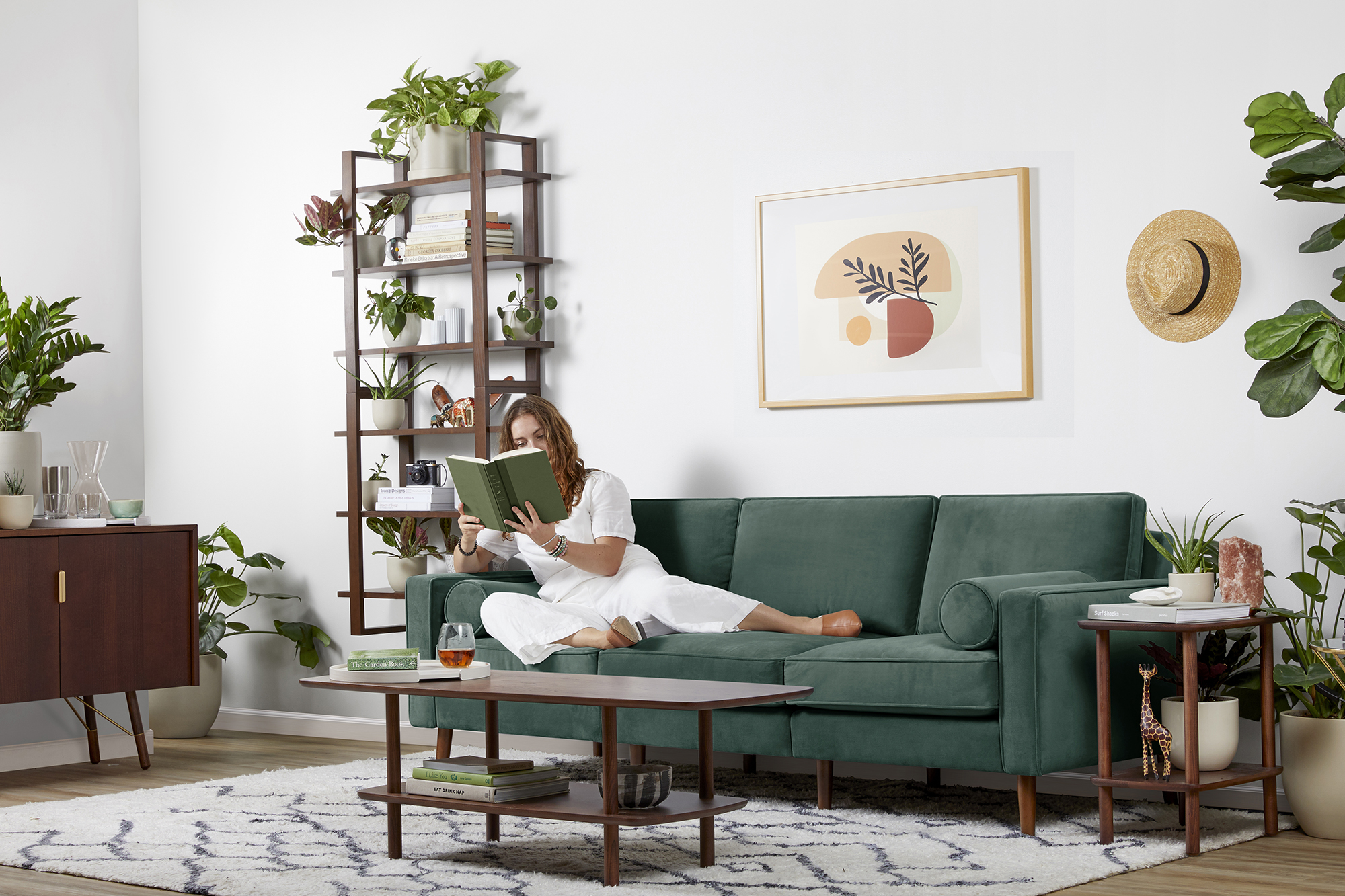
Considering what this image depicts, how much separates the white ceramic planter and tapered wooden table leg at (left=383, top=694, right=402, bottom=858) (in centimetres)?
207

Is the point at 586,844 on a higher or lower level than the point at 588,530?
lower

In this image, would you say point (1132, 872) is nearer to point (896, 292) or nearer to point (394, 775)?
point (394, 775)

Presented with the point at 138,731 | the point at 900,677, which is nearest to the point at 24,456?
the point at 138,731

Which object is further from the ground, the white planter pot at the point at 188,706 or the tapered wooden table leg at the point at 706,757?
the tapered wooden table leg at the point at 706,757

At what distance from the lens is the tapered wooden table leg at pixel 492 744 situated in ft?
11.7

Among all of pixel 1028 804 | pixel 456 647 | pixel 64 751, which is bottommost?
pixel 64 751

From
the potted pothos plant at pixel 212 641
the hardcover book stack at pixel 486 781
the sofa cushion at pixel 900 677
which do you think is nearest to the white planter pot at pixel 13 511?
the potted pothos plant at pixel 212 641

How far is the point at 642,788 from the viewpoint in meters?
3.09

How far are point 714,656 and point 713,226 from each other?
1581 millimetres

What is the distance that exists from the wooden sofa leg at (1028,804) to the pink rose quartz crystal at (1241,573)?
24.3 inches

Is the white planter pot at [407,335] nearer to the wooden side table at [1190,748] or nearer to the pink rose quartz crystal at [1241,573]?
the wooden side table at [1190,748]

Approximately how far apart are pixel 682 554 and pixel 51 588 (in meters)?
1.87

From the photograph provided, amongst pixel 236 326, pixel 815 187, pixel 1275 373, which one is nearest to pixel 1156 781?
pixel 1275 373

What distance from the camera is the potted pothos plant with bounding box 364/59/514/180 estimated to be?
5230 mm
